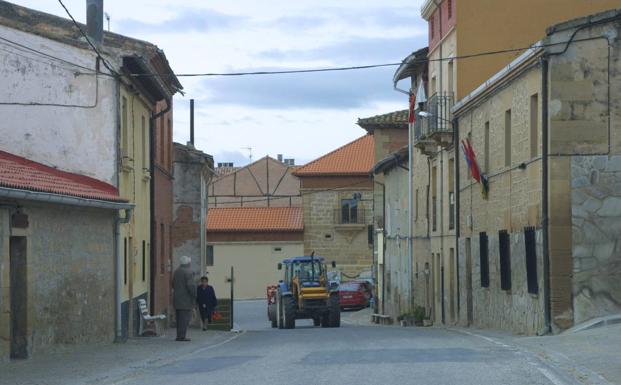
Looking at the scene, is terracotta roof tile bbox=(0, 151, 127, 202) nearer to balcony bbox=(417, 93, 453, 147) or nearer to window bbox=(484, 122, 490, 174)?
window bbox=(484, 122, 490, 174)

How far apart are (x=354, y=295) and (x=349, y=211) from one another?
542 inches

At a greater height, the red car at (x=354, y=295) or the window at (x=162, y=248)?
the window at (x=162, y=248)

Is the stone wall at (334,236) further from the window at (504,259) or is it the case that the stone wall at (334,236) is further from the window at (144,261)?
the window at (504,259)

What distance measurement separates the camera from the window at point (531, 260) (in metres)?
25.2

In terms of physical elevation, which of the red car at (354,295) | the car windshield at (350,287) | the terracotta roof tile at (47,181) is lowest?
the red car at (354,295)

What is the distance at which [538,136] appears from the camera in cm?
2497

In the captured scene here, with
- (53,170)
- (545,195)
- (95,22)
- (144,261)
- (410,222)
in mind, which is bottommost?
(144,261)

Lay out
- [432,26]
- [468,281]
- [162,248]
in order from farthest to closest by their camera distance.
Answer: [432,26] → [162,248] → [468,281]

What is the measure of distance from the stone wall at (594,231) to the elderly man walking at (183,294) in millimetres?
7633

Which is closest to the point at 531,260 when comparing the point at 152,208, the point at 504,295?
the point at 504,295

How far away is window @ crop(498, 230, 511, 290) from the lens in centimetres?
2816

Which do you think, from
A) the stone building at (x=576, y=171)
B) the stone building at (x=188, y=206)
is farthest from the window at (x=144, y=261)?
the stone building at (x=188, y=206)

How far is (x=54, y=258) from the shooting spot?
20625 millimetres

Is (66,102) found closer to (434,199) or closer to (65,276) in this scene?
(65,276)
